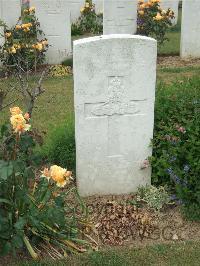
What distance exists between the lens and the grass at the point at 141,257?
3439mm

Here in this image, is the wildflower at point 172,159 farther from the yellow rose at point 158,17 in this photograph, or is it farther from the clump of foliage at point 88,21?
the clump of foliage at point 88,21

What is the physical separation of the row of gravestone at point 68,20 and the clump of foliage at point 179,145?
5.17 m

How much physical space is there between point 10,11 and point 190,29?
11.7ft

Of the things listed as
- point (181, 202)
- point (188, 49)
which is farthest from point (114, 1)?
point (181, 202)

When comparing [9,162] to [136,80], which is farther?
[136,80]

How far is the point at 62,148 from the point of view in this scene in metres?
4.62

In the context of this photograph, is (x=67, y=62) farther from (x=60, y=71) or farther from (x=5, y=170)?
(x=5, y=170)

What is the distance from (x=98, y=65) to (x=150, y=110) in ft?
2.05

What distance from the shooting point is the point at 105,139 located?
4.11 meters

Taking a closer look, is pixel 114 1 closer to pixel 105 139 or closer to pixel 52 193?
pixel 105 139

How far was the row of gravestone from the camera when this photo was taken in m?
9.14

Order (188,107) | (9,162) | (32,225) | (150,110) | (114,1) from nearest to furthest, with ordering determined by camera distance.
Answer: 1. (9,162)
2. (32,225)
3. (150,110)
4. (188,107)
5. (114,1)

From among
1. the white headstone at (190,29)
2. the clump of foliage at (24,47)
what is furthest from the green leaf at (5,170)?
the white headstone at (190,29)

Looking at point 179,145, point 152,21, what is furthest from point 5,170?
point 152,21
